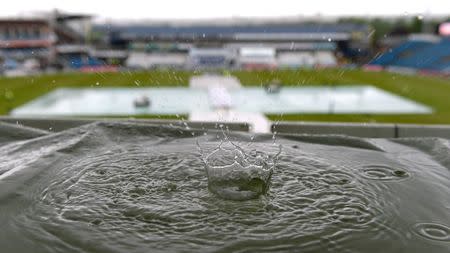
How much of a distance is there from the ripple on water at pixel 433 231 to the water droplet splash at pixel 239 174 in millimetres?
A: 1115

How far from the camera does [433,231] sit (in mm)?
2805

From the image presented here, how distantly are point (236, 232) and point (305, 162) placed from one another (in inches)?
60.3

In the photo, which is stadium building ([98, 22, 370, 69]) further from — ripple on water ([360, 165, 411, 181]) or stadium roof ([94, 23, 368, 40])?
ripple on water ([360, 165, 411, 181])

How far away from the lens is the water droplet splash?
3.45 meters

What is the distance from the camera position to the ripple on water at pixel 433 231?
272 centimetres

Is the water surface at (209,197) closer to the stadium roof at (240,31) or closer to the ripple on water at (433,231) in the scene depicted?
the ripple on water at (433,231)

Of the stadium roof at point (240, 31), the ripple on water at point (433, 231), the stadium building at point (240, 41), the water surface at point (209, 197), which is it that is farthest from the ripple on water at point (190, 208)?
the stadium roof at point (240, 31)

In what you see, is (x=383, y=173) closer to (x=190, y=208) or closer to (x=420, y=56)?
(x=190, y=208)

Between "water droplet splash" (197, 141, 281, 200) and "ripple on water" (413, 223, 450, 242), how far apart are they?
112cm

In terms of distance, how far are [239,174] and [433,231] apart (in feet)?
4.90

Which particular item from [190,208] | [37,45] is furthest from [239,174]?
[37,45]

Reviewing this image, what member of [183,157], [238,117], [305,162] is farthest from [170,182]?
[238,117]

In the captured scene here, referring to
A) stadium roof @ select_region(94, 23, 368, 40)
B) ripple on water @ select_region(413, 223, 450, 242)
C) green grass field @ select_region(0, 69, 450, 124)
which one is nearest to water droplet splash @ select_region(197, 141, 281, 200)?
ripple on water @ select_region(413, 223, 450, 242)

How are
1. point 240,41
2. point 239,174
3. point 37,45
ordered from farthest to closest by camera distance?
point 240,41
point 37,45
point 239,174
